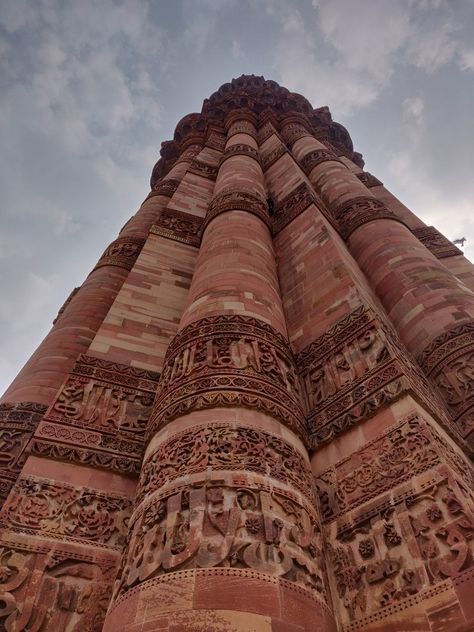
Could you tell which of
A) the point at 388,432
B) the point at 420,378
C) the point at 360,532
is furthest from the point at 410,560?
the point at 420,378

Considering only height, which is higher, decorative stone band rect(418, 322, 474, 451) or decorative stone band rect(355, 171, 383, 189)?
decorative stone band rect(355, 171, 383, 189)

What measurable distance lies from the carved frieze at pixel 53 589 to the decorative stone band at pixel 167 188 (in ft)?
35.1

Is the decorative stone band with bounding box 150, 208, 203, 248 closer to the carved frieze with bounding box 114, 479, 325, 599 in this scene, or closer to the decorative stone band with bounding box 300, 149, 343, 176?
the decorative stone band with bounding box 300, 149, 343, 176

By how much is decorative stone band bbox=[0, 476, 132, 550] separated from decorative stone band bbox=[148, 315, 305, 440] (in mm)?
673

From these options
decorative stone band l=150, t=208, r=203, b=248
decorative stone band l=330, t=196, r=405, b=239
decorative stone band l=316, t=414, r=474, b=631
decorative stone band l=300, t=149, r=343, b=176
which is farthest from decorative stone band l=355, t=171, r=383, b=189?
decorative stone band l=316, t=414, r=474, b=631

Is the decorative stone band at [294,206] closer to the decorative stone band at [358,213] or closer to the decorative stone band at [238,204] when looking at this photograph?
the decorative stone band at [358,213]

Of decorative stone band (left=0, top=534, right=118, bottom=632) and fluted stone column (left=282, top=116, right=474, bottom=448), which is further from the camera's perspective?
fluted stone column (left=282, top=116, right=474, bottom=448)

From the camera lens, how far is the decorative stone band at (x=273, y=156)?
41.5 ft

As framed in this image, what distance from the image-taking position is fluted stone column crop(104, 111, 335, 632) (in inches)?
93.6

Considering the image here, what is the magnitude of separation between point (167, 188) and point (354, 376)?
10060 millimetres

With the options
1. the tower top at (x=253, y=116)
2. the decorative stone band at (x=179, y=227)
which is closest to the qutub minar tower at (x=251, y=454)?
the decorative stone band at (x=179, y=227)

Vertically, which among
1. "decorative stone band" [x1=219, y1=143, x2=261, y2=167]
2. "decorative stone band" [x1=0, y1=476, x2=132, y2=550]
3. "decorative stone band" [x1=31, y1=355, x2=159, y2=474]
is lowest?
"decorative stone band" [x1=0, y1=476, x2=132, y2=550]

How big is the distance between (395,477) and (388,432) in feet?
1.42

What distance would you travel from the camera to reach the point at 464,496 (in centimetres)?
290
